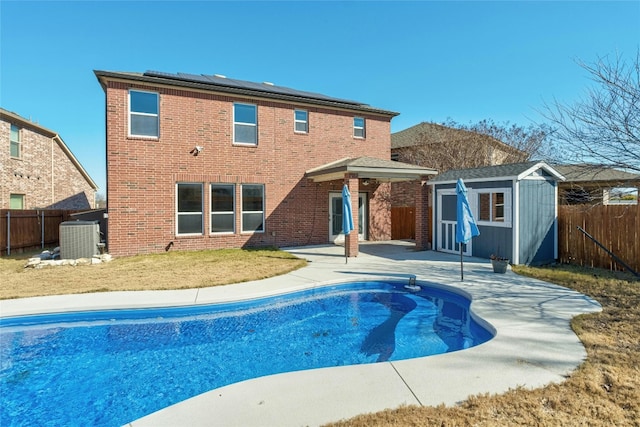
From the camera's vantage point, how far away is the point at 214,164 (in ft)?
46.6

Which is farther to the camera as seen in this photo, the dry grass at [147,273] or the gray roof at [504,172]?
the gray roof at [504,172]

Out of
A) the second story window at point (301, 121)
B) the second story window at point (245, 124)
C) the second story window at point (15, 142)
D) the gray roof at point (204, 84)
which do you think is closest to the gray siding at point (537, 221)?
the gray roof at point (204, 84)

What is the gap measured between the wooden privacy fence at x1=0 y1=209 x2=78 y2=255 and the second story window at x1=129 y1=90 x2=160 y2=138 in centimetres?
673

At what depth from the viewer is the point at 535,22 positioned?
10.1 meters

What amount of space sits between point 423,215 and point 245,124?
888 centimetres

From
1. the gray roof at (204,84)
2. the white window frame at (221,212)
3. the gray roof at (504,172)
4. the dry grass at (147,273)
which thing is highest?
the gray roof at (204,84)

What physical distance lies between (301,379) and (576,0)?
11.7m

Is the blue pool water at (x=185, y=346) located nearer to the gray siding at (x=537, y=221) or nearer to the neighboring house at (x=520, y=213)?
the neighboring house at (x=520, y=213)

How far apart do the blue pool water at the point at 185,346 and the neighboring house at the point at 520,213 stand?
477 cm

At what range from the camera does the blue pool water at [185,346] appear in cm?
429

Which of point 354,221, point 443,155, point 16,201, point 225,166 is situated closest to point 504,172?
point 354,221

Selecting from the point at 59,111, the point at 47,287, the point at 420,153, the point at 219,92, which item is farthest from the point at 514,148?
the point at 59,111

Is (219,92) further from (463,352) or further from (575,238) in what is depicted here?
(575,238)

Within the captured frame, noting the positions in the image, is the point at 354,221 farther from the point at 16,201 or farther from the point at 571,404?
the point at 16,201
